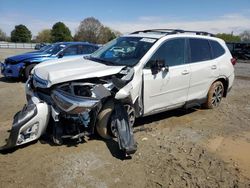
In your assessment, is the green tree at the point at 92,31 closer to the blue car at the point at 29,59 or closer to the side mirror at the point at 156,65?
the blue car at the point at 29,59

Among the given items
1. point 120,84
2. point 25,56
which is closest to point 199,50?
point 120,84

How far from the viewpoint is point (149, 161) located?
4414 millimetres

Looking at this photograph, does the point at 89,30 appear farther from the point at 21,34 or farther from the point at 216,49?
the point at 216,49

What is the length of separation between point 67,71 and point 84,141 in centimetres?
120

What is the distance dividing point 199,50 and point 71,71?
312 centimetres

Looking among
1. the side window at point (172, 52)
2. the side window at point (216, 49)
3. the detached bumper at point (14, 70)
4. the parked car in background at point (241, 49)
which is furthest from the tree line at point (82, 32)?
the side window at point (172, 52)

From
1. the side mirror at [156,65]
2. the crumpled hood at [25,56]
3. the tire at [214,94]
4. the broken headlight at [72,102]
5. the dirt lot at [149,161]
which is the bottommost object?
the dirt lot at [149,161]

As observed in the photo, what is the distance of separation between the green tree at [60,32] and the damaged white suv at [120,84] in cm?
7024

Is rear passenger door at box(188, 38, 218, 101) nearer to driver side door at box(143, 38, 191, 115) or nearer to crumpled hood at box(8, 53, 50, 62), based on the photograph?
driver side door at box(143, 38, 191, 115)

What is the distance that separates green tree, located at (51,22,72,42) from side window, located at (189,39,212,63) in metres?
70.0

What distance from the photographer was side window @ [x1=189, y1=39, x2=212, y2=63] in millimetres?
6449

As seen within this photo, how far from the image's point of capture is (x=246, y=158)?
184 inches

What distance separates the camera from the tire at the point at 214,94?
7148 millimetres

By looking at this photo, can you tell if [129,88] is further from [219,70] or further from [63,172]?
[219,70]
